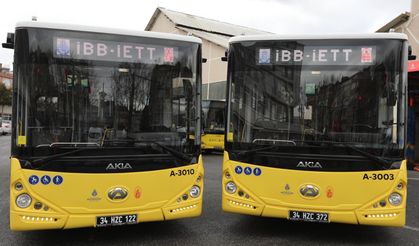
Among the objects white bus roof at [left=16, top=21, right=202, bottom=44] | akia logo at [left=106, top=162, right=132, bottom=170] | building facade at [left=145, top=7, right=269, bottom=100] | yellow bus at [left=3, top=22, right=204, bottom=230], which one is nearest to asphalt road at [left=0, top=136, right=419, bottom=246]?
yellow bus at [left=3, top=22, right=204, bottom=230]

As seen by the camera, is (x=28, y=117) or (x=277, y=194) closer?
(x=28, y=117)

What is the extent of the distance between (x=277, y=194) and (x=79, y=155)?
97.0 inches

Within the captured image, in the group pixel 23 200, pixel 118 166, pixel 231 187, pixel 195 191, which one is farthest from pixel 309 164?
pixel 23 200

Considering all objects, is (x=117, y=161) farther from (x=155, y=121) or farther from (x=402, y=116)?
(x=402, y=116)

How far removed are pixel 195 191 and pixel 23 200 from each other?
2051mm

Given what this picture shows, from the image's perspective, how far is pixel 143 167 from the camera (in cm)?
520

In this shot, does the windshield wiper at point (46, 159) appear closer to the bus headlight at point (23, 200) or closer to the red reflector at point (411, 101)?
the bus headlight at point (23, 200)

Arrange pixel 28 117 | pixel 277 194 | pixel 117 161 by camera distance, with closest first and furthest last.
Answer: pixel 28 117 → pixel 117 161 → pixel 277 194

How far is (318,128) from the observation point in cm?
535

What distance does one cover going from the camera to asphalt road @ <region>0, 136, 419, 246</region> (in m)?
5.41

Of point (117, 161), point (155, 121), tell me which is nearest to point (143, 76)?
point (155, 121)

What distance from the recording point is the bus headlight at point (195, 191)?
217 inches

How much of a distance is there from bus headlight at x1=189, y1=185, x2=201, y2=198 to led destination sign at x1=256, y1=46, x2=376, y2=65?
1816 millimetres

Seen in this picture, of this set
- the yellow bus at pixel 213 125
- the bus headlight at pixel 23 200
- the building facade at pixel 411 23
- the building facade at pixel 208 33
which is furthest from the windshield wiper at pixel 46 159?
the building facade at pixel 208 33
